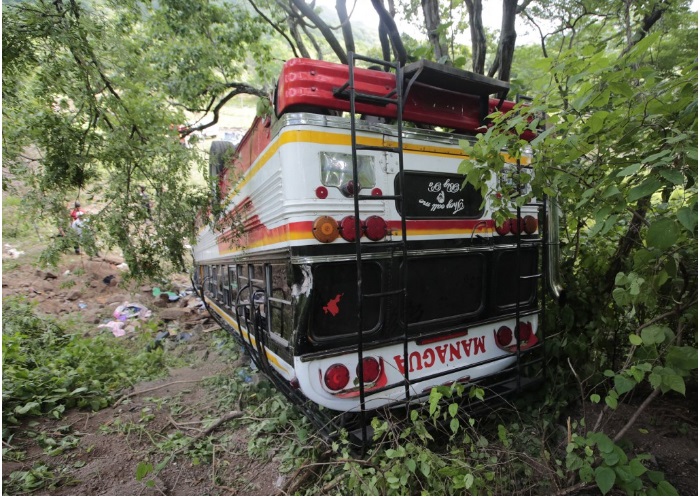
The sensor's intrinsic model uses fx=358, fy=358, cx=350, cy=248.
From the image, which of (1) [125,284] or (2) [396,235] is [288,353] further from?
(1) [125,284]

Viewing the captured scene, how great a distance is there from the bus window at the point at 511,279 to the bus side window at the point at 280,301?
5.87 feet

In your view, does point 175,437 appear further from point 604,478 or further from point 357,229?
point 604,478

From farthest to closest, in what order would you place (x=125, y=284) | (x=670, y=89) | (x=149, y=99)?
(x=125, y=284)
(x=149, y=99)
(x=670, y=89)

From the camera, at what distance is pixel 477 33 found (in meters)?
5.27

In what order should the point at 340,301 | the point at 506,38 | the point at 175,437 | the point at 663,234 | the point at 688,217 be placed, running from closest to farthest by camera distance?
the point at 688,217 < the point at 663,234 < the point at 340,301 < the point at 175,437 < the point at 506,38

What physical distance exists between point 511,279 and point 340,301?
173cm

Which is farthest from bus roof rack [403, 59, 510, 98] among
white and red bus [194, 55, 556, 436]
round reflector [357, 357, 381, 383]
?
round reflector [357, 357, 381, 383]

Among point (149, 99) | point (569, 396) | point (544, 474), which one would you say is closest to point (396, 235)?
point (544, 474)

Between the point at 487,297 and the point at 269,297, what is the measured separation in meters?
1.88

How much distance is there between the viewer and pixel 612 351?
11.0 ft

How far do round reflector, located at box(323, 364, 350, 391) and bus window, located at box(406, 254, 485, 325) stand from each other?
646 millimetres

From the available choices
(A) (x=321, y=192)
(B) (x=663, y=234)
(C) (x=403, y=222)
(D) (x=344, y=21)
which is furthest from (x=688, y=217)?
(D) (x=344, y=21)

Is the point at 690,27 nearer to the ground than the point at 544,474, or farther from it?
farther from it

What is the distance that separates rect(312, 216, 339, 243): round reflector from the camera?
7.80 ft
